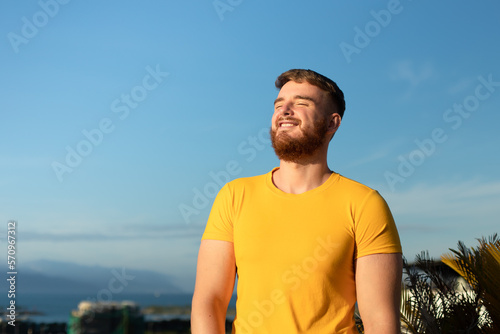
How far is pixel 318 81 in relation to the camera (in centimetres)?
289

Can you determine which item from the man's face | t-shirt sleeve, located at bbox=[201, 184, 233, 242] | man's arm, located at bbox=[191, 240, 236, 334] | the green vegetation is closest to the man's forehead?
the man's face

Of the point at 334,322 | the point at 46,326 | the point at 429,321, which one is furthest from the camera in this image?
the point at 46,326

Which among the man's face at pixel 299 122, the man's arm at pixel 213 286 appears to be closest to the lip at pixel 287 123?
the man's face at pixel 299 122

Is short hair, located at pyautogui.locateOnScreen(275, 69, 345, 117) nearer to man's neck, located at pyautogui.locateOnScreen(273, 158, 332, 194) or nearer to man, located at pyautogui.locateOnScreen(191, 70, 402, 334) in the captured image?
man, located at pyautogui.locateOnScreen(191, 70, 402, 334)

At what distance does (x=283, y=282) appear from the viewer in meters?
2.56

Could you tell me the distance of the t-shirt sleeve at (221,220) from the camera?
279 cm

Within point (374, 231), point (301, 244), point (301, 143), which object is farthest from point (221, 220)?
point (374, 231)

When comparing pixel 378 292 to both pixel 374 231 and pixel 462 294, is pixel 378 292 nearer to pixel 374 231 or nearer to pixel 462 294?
pixel 374 231

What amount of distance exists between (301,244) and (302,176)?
1.32 ft

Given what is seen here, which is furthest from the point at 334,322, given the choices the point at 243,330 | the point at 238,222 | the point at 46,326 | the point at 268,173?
the point at 46,326

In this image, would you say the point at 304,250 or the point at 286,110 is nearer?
the point at 304,250

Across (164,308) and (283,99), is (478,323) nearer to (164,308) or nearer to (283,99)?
(283,99)

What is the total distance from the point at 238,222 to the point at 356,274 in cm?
63

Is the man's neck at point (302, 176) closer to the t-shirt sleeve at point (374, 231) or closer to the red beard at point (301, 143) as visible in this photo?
the red beard at point (301, 143)
